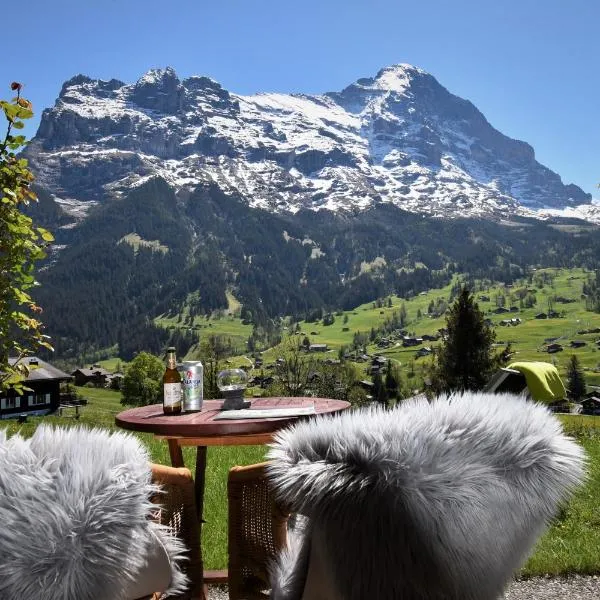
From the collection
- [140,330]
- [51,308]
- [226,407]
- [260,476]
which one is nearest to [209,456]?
[226,407]

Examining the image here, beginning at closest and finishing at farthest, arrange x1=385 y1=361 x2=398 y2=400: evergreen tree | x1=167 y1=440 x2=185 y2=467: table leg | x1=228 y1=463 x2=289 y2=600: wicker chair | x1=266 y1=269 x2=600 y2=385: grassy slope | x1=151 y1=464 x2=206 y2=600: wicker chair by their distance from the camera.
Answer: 1. x1=151 y1=464 x2=206 y2=600: wicker chair
2. x1=228 y1=463 x2=289 y2=600: wicker chair
3. x1=167 y1=440 x2=185 y2=467: table leg
4. x1=385 y1=361 x2=398 y2=400: evergreen tree
5. x1=266 y1=269 x2=600 y2=385: grassy slope

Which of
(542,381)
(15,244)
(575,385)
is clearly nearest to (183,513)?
(15,244)

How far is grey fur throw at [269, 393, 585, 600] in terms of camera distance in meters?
1.97

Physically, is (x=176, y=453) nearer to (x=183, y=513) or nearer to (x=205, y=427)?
(x=205, y=427)

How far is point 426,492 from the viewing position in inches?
77.9

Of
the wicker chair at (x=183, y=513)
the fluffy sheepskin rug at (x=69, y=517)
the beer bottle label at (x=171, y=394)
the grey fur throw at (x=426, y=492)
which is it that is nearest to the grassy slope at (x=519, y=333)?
the beer bottle label at (x=171, y=394)

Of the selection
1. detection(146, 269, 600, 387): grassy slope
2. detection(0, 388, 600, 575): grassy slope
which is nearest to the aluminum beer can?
detection(0, 388, 600, 575): grassy slope

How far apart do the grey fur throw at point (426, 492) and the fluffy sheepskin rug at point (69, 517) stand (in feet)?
1.71

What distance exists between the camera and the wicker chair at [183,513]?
307 centimetres

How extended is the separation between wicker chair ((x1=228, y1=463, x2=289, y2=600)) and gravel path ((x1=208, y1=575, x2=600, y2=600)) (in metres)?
1.40

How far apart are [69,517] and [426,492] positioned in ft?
3.62

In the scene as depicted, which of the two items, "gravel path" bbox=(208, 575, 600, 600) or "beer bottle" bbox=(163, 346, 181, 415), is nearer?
"beer bottle" bbox=(163, 346, 181, 415)

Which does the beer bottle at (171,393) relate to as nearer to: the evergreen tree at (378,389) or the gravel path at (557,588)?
the gravel path at (557,588)

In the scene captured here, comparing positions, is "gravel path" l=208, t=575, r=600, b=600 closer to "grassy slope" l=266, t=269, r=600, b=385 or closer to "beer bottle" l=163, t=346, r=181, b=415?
"beer bottle" l=163, t=346, r=181, b=415
